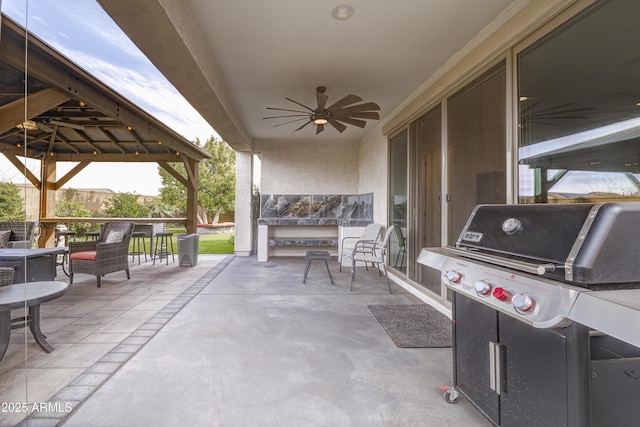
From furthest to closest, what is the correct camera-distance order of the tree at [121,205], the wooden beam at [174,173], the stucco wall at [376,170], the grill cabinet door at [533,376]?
the wooden beam at [174,173] → the stucco wall at [376,170] → the tree at [121,205] → the grill cabinet door at [533,376]

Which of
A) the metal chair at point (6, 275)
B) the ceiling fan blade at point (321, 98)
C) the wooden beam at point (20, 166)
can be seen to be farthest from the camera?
the ceiling fan blade at point (321, 98)

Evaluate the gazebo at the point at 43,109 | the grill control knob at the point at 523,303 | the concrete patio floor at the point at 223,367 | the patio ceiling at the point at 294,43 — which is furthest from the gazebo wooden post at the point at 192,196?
the grill control knob at the point at 523,303

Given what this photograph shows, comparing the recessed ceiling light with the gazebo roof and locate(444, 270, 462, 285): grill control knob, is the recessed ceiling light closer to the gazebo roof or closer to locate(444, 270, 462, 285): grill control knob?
the gazebo roof

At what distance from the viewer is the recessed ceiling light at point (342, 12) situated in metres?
2.46

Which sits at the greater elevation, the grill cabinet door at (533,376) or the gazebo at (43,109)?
the gazebo at (43,109)

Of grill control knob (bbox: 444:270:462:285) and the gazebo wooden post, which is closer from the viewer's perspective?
grill control knob (bbox: 444:270:462:285)

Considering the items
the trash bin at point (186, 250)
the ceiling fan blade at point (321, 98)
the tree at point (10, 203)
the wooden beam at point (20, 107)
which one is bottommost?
the trash bin at point (186, 250)

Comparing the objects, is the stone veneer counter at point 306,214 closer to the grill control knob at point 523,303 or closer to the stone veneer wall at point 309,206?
the stone veneer wall at point 309,206

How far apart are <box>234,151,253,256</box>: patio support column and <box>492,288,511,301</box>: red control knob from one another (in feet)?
21.3

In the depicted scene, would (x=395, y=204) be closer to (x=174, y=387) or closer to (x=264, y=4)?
(x=264, y=4)

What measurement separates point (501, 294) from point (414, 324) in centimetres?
194

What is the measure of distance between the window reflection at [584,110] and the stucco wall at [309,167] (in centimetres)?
509

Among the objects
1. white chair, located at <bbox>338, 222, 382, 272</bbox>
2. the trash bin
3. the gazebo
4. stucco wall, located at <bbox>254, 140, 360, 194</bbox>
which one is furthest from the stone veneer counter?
the gazebo

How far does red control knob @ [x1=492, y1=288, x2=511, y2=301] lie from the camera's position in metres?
1.08
